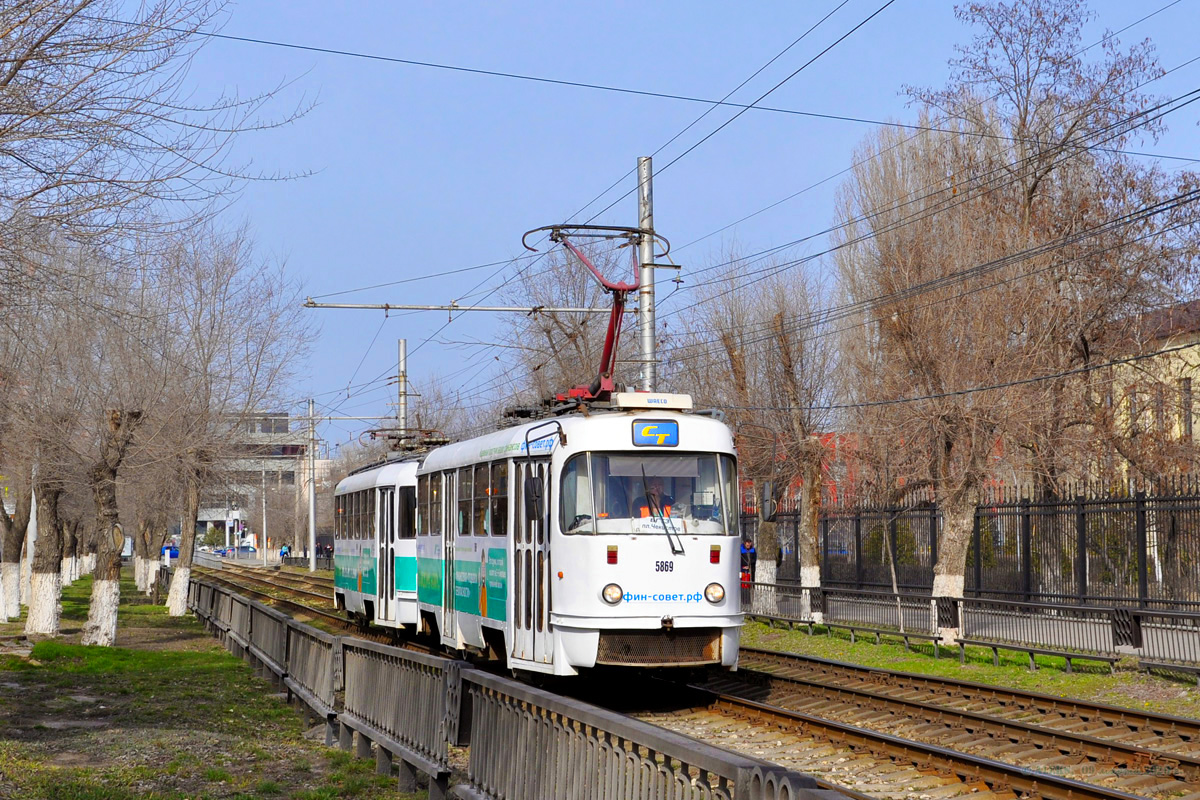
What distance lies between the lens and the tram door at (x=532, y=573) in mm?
14055

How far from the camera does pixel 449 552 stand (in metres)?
18.3

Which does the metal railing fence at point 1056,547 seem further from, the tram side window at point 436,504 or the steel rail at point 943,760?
the tram side window at point 436,504

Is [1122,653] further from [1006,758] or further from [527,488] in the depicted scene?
[527,488]

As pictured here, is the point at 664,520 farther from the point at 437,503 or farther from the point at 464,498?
the point at 437,503

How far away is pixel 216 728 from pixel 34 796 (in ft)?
12.7

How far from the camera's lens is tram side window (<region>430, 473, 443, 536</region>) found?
1920cm

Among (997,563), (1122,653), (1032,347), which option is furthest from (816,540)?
(1122,653)

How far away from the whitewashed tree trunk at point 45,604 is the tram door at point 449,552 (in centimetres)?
1023

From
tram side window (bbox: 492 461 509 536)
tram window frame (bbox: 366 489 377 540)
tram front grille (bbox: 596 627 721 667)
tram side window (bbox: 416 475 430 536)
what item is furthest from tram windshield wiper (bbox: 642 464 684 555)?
tram window frame (bbox: 366 489 377 540)

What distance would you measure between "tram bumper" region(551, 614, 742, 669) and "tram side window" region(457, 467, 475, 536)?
12.5 feet

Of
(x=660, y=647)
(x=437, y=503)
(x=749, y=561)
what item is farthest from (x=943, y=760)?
(x=749, y=561)

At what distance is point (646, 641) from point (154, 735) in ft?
16.1

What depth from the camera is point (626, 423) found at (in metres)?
14.1

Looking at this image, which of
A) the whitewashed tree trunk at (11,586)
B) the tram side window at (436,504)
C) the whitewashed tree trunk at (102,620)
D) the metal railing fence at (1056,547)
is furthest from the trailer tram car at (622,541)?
the whitewashed tree trunk at (11,586)
